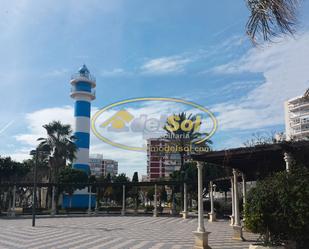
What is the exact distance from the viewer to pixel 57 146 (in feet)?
139

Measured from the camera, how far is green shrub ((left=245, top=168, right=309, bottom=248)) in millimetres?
8930

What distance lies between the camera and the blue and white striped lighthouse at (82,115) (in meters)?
52.1

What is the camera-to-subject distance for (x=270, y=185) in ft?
31.5

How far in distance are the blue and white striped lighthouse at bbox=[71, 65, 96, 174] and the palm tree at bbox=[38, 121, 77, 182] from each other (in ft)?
24.8

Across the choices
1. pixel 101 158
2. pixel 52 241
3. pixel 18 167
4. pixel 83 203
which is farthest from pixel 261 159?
pixel 101 158

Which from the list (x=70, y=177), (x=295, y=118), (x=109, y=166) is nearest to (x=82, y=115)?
(x=70, y=177)

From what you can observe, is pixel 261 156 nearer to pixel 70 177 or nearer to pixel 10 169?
pixel 70 177

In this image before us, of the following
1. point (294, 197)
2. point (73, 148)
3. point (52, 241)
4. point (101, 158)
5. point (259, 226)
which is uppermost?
point (101, 158)

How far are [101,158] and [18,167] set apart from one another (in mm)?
137377

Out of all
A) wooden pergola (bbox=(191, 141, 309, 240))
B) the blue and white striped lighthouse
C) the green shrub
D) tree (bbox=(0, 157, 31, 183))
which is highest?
the blue and white striped lighthouse

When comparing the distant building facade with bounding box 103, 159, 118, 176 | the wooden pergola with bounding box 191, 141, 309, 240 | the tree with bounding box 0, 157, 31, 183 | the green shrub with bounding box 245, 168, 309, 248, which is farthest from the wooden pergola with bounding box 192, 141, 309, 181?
the distant building facade with bounding box 103, 159, 118, 176

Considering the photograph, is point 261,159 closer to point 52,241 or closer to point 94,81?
point 52,241

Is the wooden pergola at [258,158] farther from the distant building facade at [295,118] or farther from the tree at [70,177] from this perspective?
the distant building facade at [295,118]

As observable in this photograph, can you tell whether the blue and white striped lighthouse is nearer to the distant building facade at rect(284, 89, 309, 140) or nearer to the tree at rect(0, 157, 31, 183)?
the tree at rect(0, 157, 31, 183)
